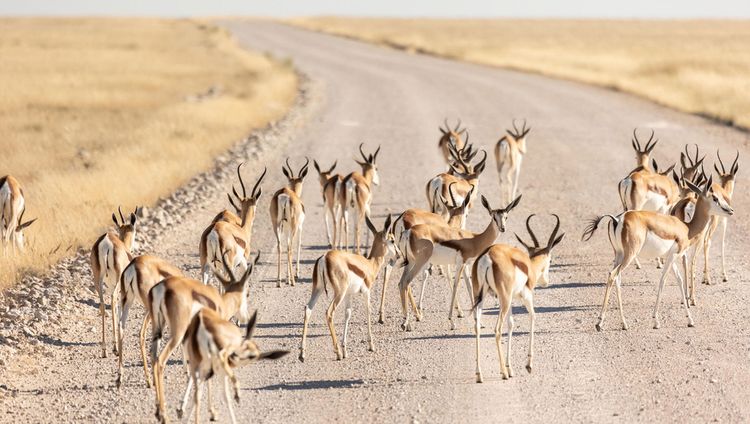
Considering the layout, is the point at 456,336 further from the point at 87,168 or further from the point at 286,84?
the point at 286,84

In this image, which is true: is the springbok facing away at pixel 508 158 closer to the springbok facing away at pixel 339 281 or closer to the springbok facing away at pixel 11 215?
the springbok facing away at pixel 339 281

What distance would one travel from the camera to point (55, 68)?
57.3 m

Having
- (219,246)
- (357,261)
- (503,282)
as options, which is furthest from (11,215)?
(503,282)

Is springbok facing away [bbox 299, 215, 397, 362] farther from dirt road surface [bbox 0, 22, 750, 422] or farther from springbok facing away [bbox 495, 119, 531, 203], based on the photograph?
springbok facing away [bbox 495, 119, 531, 203]

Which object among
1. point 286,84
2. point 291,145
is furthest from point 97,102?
point 291,145

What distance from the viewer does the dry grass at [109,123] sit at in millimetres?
20500

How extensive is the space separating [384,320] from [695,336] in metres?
3.86

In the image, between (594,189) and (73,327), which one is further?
(594,189)

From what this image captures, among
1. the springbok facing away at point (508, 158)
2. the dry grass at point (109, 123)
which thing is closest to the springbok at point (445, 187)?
the springbok facing away at point (508, 158)

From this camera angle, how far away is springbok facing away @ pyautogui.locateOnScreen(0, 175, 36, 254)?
53.8 feet

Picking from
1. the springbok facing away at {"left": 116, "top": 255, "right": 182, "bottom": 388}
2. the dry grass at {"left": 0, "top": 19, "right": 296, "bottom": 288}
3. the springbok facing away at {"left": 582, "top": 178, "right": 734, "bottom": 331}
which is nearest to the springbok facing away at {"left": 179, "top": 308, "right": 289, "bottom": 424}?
the springbok facing away at {"left": 116, "top": 255, "right": 182, "bottom": 388}

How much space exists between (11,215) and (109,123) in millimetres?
20217

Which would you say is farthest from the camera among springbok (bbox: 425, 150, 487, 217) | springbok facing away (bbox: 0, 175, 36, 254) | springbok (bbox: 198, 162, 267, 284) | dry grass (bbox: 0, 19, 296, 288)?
dry grass (bbox: 0, 19, 296, 288)

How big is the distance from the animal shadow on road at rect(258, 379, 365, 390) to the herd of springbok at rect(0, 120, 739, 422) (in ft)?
1.66
